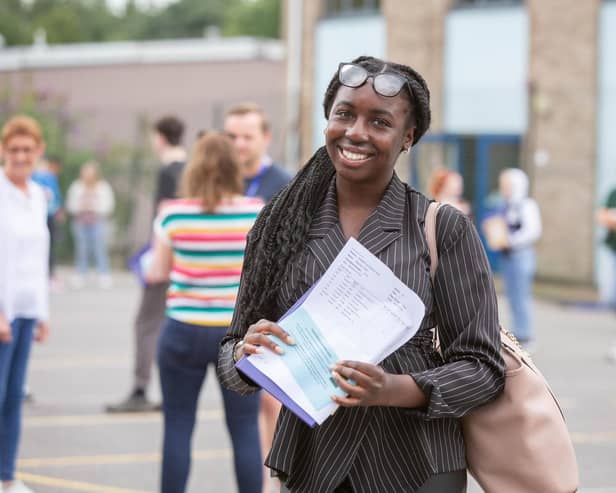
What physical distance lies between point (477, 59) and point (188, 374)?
19.1 metres

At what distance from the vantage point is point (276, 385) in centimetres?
279

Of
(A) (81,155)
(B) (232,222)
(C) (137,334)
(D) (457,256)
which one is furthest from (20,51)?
(D) (457,256)

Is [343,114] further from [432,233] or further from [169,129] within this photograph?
[169,129]

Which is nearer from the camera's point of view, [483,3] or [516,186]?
[516,186]

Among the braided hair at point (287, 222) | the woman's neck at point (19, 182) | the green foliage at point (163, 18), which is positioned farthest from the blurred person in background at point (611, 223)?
the green foliage at point (163, 18)

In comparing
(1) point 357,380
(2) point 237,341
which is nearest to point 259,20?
(2) point 237,341

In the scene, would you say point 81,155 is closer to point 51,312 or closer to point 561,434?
point 51,312

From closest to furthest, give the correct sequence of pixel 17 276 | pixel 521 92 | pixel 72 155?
1. pixel 17 276
2. pixel 521 92
3. pixel 72 155

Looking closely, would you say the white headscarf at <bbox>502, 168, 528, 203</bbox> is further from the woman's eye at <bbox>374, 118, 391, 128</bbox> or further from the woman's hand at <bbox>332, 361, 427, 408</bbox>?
the woman's hand at <bbox>332, 361, 427, 408</bbox>

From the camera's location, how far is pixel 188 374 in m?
5.42

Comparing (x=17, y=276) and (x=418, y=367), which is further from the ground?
(x=418, y=367)

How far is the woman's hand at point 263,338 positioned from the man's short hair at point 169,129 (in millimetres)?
6177

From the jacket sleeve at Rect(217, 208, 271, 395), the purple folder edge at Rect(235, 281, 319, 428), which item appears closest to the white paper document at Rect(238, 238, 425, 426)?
the purple folder edge at Rect(235, 281, 319, 428)

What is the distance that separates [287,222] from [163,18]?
75.6m
